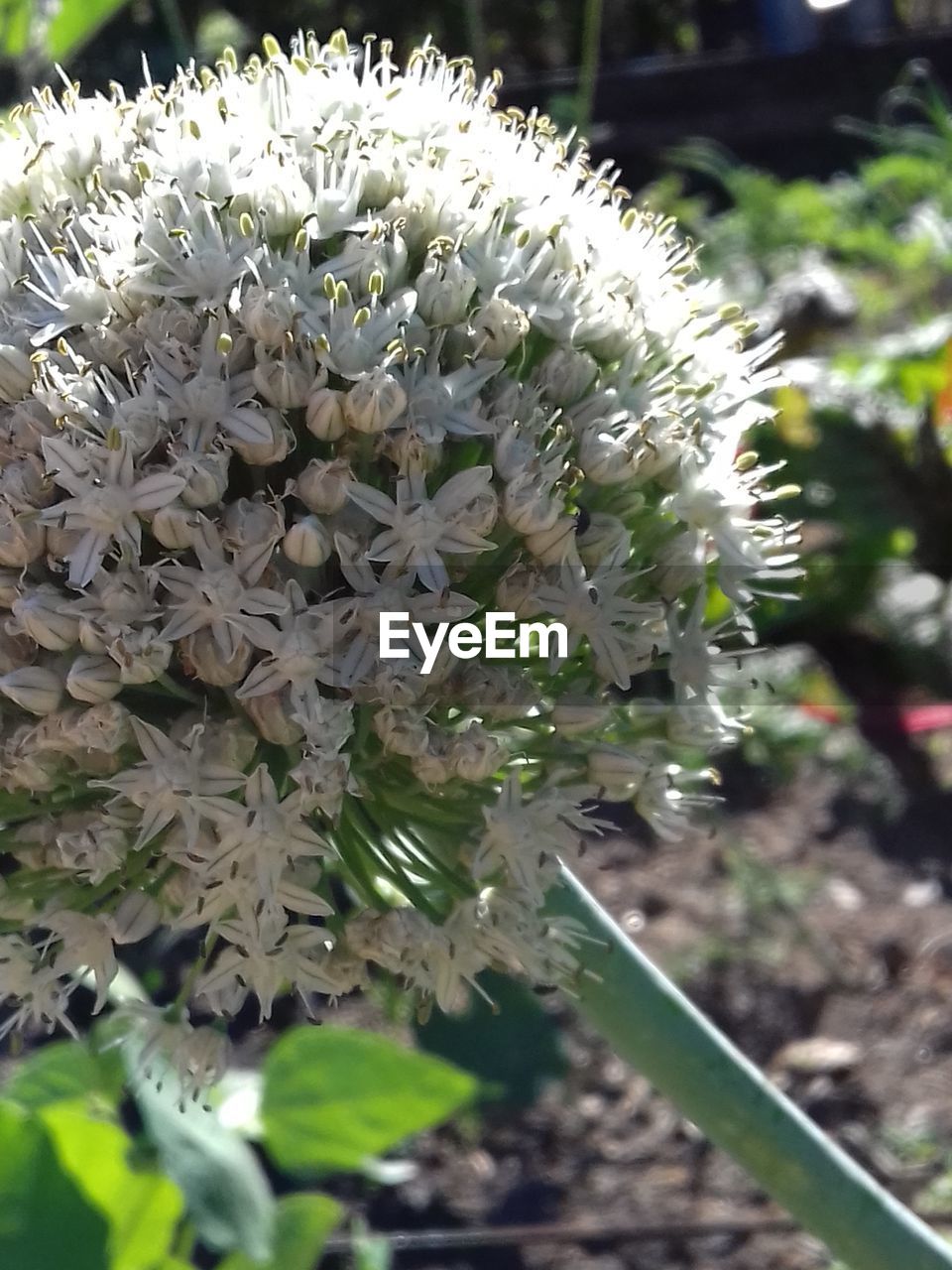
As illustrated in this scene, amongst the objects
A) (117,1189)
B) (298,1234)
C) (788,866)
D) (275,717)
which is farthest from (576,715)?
(788,866)

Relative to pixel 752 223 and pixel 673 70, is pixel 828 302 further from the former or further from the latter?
pixel 673 70

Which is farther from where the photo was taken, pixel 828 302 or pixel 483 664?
pixel 828 302

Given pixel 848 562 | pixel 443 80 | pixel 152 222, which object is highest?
pixel 848 562

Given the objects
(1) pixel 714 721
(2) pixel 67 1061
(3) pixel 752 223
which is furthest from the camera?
(3) pixel 752 223

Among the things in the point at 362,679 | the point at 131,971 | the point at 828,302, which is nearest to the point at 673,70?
the point at 828,302

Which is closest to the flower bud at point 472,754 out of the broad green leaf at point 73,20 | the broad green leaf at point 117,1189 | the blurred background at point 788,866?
the blurred background at point 788,866

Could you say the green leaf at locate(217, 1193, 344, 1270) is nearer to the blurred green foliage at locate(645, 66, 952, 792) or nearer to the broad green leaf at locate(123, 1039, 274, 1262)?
the broad green leaf at locate(123, 1039, 274, 1262)

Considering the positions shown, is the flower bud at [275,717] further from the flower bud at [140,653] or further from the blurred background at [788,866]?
the blurred background at [788,866]

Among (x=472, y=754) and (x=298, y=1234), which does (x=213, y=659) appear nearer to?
(x=472, y=754)
